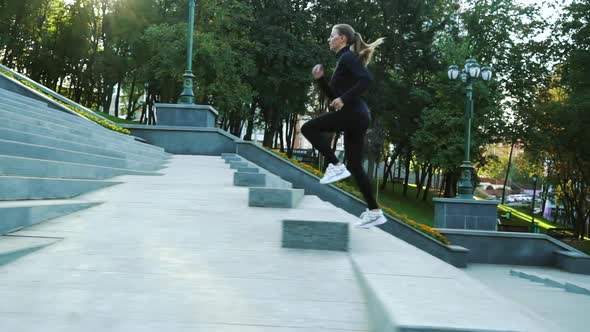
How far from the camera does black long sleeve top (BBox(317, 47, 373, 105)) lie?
17.3 ft

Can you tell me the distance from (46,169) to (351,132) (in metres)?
3.67

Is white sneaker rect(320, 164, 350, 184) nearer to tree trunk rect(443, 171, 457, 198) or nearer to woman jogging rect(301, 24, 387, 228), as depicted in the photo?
woman jogging rect(301, 24, 387, 228)

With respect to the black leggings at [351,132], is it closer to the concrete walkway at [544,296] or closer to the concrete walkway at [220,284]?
the concrete walkway at [220,284]

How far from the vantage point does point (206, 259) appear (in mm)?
3805

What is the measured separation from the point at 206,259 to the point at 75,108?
15184mm

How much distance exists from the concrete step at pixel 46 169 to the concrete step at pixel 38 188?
34 centimetres

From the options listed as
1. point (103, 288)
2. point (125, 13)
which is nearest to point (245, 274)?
point (103, 288)

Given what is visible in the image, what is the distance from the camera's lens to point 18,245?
12.0 ft

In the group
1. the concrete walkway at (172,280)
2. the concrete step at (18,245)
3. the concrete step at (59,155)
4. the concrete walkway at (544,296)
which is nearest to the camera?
the concrete walkway at (172,280)

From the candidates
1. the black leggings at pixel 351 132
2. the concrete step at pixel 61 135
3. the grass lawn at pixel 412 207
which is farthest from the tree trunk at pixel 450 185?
the black leggings at pixel 351 132

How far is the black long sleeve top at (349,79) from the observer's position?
17.3 ft

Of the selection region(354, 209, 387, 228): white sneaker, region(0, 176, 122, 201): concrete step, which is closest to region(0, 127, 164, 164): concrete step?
region(0, 176, 122, 201): concrete step

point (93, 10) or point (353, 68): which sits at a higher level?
point (93, 10)

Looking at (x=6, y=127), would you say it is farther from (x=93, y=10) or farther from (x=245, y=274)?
(x=93, y=10)
